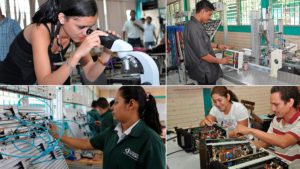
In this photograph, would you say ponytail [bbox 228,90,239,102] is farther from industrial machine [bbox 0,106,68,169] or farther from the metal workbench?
industrial machine [bbox 0,106,68,169]

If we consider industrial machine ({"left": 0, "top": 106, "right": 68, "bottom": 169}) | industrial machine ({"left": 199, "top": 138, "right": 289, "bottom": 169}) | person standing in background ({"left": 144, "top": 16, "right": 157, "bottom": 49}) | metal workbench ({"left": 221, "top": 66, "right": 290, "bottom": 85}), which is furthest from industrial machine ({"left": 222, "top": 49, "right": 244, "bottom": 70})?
industrial machine ({"left": 0, "top": 106, "right": 68, "bottom": 169})

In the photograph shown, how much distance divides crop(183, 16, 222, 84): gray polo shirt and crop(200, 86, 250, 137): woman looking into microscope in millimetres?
141

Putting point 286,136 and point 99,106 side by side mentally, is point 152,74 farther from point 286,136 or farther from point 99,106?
point 99,106

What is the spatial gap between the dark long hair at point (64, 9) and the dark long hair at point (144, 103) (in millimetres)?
508

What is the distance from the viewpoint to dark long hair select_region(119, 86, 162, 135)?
5.05 feet

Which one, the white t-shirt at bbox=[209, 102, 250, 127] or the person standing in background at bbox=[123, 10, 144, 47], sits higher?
the person standing in background at bbox=[123, 10, 144, 47]

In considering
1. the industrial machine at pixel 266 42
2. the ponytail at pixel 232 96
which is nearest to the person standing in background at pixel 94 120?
the ponytail at pixel 232 96

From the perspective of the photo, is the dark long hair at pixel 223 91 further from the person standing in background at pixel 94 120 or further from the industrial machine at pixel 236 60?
the person standing in background at pixel 94 120

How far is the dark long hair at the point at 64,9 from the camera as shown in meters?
1.21

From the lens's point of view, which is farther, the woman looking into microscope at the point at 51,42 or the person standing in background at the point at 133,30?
the person standing in background at the point at 133,30

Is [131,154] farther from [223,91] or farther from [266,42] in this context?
[266,42]

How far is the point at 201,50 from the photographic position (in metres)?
2.18

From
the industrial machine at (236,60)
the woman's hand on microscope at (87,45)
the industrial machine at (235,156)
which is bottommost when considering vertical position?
the industrial machine at (235,156)

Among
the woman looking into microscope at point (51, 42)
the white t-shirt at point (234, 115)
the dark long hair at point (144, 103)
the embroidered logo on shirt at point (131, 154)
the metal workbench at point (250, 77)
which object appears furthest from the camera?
the white t-shirt at point (234, 115)
